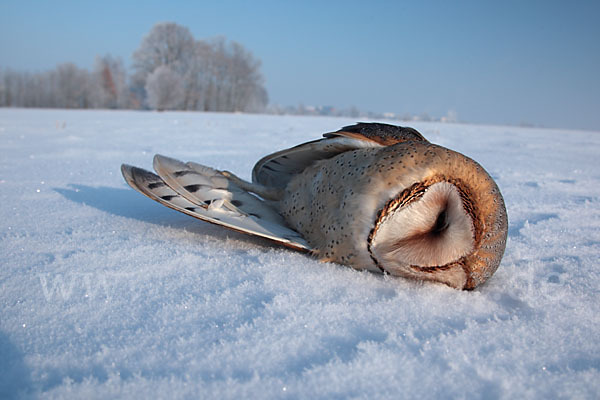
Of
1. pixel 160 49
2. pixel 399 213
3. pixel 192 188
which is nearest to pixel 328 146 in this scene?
pixel 399 213

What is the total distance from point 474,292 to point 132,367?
41.3 inches

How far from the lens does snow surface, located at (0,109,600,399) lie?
85cm

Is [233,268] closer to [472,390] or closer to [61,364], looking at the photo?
[61,364]

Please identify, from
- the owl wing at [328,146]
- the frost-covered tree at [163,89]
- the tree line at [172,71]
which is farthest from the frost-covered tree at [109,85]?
the owl wing at [328,146]

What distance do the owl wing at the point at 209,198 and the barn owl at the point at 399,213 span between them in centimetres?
1

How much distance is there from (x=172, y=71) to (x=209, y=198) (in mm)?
36033

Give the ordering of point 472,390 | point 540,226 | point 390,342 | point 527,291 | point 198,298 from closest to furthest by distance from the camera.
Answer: point 472,390
point 390,342
point 198,298
point 527,291
point 540,226

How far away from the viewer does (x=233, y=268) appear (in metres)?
1.40

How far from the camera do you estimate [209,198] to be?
184 cm

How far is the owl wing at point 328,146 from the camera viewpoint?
1.59 metres

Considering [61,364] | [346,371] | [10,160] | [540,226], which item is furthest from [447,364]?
[10,160]

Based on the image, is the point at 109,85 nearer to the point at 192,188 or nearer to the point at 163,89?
the point at 163,89

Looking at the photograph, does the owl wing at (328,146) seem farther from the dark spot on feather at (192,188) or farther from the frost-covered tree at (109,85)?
the frost-covered tree at (109,85)

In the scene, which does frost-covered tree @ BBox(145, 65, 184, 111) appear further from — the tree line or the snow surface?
the snow surface
